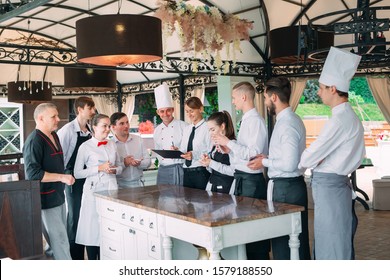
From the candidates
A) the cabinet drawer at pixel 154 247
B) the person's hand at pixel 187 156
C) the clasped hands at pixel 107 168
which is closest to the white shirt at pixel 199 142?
the person's hand at pixel 187 156

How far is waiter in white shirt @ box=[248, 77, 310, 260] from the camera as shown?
10.3 ft

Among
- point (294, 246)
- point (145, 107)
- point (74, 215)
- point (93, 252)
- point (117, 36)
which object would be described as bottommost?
point (93, 252)

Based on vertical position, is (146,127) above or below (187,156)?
below

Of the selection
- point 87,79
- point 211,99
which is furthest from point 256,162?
point 211,99

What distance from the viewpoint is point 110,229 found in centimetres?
374

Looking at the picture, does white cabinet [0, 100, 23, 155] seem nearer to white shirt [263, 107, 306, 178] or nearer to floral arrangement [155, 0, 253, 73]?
floral arrangement [155, 0, 253, 73]

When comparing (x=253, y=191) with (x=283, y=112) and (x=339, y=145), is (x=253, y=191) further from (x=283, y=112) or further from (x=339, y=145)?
(x=339, y=145)

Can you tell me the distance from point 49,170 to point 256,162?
1470mm

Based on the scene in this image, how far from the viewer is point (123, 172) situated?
4500 millimetres
